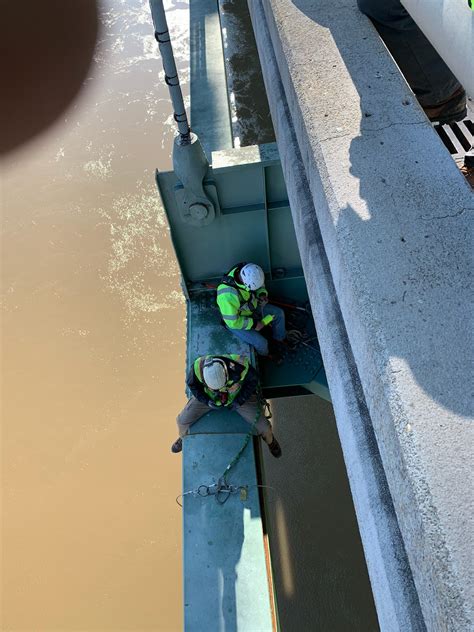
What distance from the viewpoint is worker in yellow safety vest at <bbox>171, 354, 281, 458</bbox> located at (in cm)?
498

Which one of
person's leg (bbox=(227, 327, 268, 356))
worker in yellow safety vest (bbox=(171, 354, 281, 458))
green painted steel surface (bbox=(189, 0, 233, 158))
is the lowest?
worker in yellow safety vest (bbox=(171, 354, 281, 458))

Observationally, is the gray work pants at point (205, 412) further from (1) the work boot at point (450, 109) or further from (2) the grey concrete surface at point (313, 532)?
(1) the work boot at point (450, 109)

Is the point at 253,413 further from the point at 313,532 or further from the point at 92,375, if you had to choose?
the point at 92,375

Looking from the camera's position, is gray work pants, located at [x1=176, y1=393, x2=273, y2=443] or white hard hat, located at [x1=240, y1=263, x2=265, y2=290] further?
white hard hat, located at [x1=240, y1=263, x2=265, y2=290]

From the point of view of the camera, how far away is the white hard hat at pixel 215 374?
4.93 metres

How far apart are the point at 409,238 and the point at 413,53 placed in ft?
7.57

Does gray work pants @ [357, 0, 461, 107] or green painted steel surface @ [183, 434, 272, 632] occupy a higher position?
gray work pants @ [357, 0, 461, 107]

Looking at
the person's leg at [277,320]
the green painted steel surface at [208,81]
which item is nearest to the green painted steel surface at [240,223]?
the person's leg at [277,320]

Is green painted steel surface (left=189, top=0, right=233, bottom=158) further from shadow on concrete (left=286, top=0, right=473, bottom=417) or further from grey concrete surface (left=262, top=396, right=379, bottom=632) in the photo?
grey concrete surface (left=262, top=396, right=379, bottom=632)

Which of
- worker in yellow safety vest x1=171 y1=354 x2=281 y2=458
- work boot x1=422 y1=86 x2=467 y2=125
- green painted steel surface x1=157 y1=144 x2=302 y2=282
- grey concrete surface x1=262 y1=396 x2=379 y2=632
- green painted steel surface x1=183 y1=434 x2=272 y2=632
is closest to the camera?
work boot x1=422 y1=86 x2=467 y2=125

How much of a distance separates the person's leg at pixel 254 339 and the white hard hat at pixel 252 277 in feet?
1.63

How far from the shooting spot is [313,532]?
256 inches

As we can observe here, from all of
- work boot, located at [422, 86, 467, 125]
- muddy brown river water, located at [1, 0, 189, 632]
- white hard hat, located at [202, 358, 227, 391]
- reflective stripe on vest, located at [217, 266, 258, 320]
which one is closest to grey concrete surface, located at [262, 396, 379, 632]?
muddy brown river water, located at [1, 0, 189, 632]

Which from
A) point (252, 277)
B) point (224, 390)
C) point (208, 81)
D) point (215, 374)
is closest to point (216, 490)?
point (224, 390)
